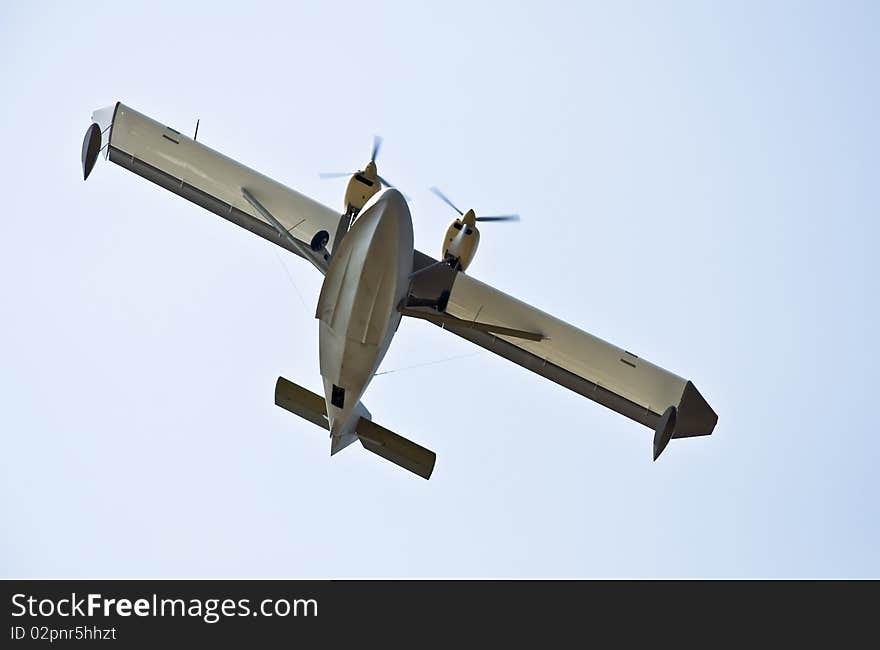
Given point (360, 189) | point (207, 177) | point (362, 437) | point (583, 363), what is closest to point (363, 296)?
point (360, 189)

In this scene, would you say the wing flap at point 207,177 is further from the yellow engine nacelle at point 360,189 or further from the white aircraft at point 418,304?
the yellow engine nacelle at point 360,189

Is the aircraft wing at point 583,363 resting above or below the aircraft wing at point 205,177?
below

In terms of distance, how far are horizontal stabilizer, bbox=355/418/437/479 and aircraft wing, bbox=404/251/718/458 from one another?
2417 millimetres

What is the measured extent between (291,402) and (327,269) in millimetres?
3445

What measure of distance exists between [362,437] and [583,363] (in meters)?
4.58

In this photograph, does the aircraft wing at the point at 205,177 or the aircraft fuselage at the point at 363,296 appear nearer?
the aircraft fuselage at the point at 363,296

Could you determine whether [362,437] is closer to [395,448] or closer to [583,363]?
[395,448]

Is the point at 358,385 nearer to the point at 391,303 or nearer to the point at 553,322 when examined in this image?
the point at 391,303

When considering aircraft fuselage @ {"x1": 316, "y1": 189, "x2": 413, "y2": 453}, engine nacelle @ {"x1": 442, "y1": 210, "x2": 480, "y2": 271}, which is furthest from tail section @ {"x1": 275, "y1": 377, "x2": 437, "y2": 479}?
engine nacelle @ {"x1": 442, "y1": 210, "x2": 480, "y2": 271}

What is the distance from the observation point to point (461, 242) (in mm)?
22219

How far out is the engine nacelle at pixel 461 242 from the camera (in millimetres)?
22219

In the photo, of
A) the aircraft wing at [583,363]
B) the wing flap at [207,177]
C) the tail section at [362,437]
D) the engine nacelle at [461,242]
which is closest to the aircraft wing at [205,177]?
the wing flap at [207,177]

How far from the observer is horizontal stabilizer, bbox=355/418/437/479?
22016 millimetres

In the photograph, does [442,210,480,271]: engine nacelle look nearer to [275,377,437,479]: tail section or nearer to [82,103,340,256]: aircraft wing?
[82,103,340,256]: aircraft wing
